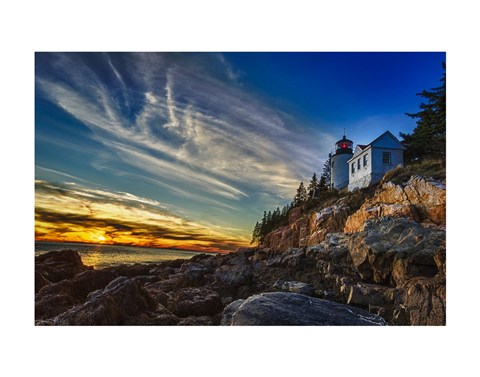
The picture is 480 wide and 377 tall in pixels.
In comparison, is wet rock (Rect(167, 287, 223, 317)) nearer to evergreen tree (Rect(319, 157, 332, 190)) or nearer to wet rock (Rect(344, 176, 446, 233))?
evergreen tree (Rect(319, 157, 332, 190))

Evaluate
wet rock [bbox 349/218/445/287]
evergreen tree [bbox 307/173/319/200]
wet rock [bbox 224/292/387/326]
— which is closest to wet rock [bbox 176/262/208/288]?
wet rock [bbox 224/292/387/326]

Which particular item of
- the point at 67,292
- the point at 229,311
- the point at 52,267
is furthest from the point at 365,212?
the point at 52,267

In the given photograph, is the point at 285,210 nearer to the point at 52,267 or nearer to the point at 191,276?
the point at 191,276

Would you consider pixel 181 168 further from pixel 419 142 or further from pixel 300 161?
pixel 419 142

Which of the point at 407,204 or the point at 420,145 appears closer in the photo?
the point at 420,145

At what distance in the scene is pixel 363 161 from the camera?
573 cm

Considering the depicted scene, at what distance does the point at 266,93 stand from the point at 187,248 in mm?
2923

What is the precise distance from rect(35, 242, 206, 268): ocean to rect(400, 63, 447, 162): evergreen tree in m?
4.38

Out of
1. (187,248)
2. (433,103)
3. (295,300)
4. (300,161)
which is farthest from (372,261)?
(187,248)

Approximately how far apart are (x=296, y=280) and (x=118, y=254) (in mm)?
3168

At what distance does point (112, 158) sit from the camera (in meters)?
4.17

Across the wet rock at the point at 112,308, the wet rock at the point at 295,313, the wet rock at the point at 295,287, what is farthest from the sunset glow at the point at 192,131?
the wet rock at the point at 295,313

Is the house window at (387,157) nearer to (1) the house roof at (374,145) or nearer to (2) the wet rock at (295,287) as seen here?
(1) the house roof at (374,145)

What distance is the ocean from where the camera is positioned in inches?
167
